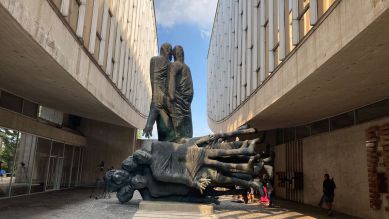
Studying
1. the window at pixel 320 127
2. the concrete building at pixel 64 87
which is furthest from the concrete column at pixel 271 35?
the concrete building at pixel 64 87

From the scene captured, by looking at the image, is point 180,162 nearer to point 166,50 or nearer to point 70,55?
point 166,50

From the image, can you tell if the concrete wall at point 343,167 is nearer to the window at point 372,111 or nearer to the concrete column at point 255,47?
the window at point 372,111

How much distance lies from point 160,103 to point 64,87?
12.0ft

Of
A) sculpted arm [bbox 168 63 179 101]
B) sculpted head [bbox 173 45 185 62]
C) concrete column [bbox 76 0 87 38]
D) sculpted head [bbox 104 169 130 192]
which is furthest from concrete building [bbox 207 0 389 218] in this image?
concrete column [bbox 76 0 87 38]

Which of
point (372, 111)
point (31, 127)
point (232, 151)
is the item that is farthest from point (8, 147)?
point (372, 111)

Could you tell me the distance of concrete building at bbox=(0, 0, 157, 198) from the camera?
27.9 feet

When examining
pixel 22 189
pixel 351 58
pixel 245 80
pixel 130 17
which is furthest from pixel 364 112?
pixel 130 17

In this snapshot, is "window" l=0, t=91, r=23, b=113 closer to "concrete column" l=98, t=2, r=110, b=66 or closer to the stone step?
"concrete column" l=98, t=2, r=110, b=66

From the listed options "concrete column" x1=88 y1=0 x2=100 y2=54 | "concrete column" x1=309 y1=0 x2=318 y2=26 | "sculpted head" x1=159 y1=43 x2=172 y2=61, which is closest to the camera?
"concrete column" x1=309 y1=0 x2=318 y2=26

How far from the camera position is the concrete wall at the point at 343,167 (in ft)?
41.2

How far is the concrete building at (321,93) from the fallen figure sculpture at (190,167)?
2914 mm

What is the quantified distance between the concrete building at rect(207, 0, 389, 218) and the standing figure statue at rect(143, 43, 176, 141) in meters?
3.82

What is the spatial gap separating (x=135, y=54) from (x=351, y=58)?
67.6 ft

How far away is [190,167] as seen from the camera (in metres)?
9.16
